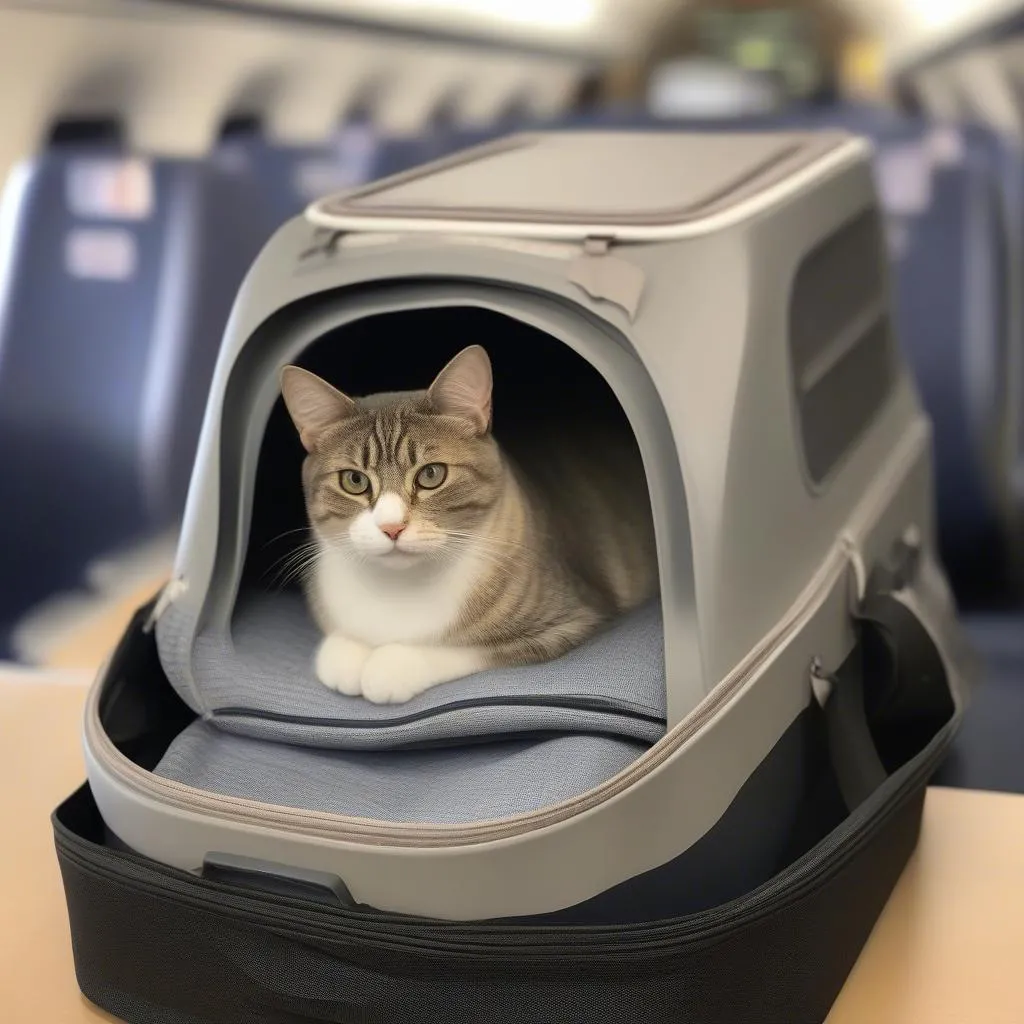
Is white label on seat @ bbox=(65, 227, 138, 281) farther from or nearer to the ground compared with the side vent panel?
nearer to the ground

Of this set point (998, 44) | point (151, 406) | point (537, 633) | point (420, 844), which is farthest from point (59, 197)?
point (998, 44)

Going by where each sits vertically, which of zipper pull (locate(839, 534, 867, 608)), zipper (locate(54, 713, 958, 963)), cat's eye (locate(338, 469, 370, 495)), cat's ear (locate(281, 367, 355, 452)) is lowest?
zipper (locate(54, 713, 958, 963))

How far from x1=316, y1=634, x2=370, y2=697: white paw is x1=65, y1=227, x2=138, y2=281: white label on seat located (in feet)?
3.57

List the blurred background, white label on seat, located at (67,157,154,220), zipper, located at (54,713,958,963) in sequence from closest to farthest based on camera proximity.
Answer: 1. zipper, located at (54,713,958,963)
2. the blurred background
3. white label on seat, located at (67,157,154,220)

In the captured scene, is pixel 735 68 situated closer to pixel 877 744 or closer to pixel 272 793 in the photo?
pixel 877 744

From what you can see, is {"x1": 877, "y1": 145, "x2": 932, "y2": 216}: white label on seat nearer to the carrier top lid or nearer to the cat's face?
the carrier top lid

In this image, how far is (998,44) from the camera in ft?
6.94

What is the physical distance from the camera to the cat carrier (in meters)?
0.67

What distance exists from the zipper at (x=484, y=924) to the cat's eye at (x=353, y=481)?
28cm

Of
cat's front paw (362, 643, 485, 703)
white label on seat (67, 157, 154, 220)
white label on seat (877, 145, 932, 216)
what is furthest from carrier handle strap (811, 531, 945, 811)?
white label on seat (67, 157, 154, 220)

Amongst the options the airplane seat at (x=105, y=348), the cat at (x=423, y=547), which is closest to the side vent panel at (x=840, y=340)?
the cat at (x=423, y=547)

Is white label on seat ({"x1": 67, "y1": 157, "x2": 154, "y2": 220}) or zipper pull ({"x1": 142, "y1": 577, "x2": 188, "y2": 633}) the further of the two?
white label on seat ({"x1": 67, "y1": 157, "x2": 154, "y2": 220})

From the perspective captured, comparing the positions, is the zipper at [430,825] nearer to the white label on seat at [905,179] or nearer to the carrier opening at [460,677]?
the carrier opening at [460,677]

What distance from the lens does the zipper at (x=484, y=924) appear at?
2.15ft
